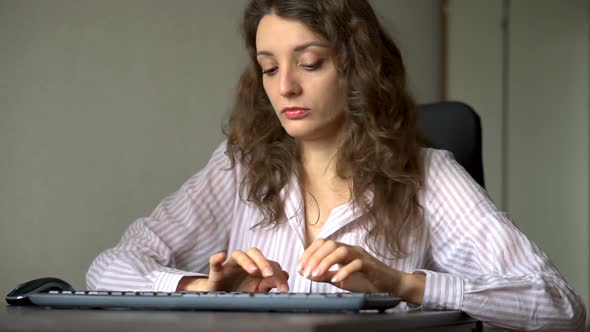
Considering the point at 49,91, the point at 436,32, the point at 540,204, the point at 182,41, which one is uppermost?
the point at 436,32

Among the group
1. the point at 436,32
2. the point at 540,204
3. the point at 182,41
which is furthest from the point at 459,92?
the point at 182,41

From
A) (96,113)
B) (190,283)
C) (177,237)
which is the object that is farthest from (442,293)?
(96,113)

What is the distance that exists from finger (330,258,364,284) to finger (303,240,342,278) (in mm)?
31

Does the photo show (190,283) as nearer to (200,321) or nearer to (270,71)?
(270,71)

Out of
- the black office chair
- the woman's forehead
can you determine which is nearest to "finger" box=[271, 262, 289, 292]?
the woman's forehead

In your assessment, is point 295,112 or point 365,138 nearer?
point 295,112

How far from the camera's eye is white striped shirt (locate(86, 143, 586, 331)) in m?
1.26

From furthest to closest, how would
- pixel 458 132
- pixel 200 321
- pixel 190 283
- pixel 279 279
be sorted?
pixel 458 132, pixel 190 283, pixel 279 279, pixel 200 321

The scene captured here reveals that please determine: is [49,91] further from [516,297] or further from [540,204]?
[540,204]

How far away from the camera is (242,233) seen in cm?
176

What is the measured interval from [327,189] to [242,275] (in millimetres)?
473

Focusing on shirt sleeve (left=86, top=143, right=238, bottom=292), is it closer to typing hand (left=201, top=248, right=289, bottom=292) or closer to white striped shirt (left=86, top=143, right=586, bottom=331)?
white striped shirt (left=86, top=143, right=586, bottom=331)

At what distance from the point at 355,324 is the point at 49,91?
4.92 feet

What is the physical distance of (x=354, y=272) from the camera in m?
1.11
